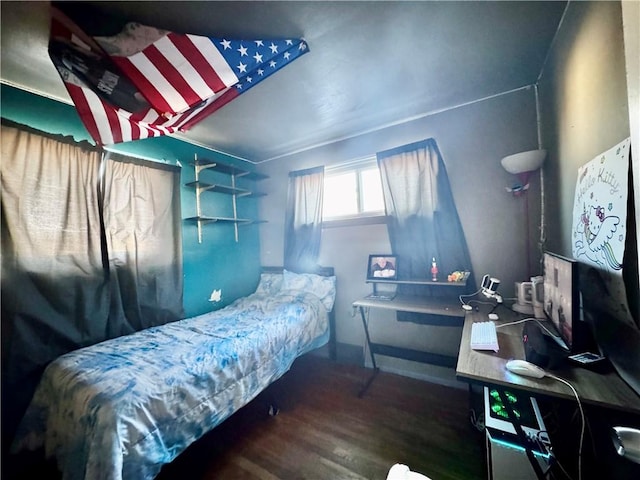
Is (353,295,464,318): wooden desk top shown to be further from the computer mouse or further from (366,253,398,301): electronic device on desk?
the computer mouse

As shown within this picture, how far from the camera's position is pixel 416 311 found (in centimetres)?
186

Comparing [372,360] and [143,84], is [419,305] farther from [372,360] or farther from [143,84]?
[143,84]

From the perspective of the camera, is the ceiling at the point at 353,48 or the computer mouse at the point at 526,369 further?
the ceiling at the point at 353,48

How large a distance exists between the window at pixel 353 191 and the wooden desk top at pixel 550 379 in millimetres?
1691

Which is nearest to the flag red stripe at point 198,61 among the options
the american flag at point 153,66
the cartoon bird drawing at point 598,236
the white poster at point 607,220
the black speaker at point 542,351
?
the american flag at point 153,66

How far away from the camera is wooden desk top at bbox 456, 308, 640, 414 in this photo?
2.49ft

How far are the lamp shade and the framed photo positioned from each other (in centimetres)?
118

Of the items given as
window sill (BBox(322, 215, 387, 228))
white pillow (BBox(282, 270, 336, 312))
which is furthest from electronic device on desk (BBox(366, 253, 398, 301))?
white pillow (BBox(282, 270, 336, 312))

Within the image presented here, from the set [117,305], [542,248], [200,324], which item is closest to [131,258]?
[117,305]

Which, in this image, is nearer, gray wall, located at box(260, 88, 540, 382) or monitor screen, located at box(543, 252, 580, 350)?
monitor screen, located at box(543, 252, 580, 350)

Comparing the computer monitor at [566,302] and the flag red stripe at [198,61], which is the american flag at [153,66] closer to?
the flag red stripe at [198,61]

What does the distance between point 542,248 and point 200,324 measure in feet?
9.72

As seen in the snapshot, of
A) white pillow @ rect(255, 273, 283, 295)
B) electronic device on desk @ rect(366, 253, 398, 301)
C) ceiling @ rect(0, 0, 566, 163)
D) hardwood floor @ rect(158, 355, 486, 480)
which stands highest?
ceiling @ rect(0, 0, 566, 163)

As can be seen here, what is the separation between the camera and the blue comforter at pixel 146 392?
1.07 m
